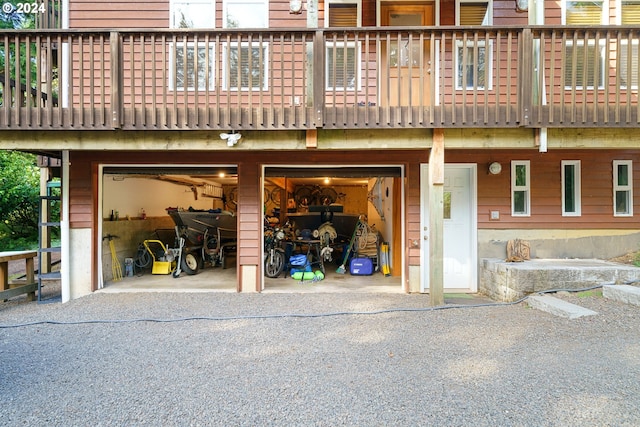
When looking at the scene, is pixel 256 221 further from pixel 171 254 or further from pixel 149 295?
pixel 171 254

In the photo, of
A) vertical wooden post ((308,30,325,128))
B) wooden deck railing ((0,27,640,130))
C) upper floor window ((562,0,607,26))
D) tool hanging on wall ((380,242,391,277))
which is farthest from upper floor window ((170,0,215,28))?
upper floor window ((562,0,607,26))

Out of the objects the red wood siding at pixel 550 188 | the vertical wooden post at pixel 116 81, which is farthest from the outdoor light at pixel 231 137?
the red wood siding at pixel 550 188

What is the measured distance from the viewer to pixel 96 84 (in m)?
6.12

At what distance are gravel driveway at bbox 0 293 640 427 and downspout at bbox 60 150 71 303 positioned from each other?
0.86 meters

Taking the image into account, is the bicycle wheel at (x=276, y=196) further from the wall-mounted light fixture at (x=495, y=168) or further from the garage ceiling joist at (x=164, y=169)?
the wall-mounted light fixture at (x=495, y=168)

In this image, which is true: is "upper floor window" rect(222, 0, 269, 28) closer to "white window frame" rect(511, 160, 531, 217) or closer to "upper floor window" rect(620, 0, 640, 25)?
"white window frame" rect(511, 160, 531, 217)

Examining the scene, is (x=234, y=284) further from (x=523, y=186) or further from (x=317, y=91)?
(x=523, y=186)

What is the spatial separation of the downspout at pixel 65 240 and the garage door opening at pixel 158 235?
19.6 inches

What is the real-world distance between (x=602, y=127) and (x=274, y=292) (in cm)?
528

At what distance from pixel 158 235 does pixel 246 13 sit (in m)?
5.50

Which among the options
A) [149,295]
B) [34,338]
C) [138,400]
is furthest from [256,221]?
[138,400]

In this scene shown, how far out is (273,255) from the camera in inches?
306

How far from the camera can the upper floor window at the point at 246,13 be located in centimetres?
665

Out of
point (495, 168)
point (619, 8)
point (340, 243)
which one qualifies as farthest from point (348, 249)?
point (619, 8)
